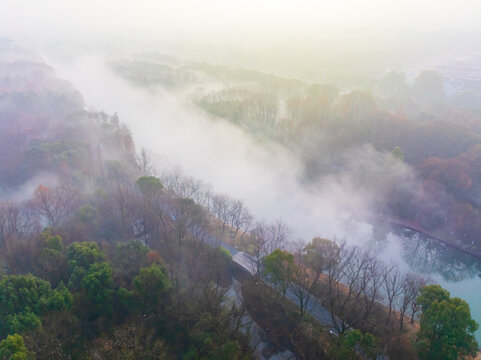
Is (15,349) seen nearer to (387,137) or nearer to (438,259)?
(438,259)

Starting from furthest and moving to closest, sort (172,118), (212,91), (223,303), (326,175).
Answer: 1. (212,91)
2. (172,118)
3. (326,175)
4. (223,303)

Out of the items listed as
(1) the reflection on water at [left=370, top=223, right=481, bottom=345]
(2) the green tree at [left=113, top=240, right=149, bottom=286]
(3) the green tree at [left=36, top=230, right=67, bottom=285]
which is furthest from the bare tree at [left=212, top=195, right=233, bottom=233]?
(1) the reflection on water at [left=370, top=223, right=481, bottom=345]

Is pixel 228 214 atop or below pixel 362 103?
below

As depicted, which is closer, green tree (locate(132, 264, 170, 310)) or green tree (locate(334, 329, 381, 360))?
green tree (locate(334, 329, 381, 360))

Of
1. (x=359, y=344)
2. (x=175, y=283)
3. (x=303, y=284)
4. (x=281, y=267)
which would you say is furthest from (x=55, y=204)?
(x=359, y=344)

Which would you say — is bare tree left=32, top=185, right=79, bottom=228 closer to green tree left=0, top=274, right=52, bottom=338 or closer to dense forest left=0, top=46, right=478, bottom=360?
dense forest left=0, top=46, right=478, bottom=360

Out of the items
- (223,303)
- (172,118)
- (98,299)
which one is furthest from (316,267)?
(172,118)

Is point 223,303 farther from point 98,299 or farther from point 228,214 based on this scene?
point 228,214
